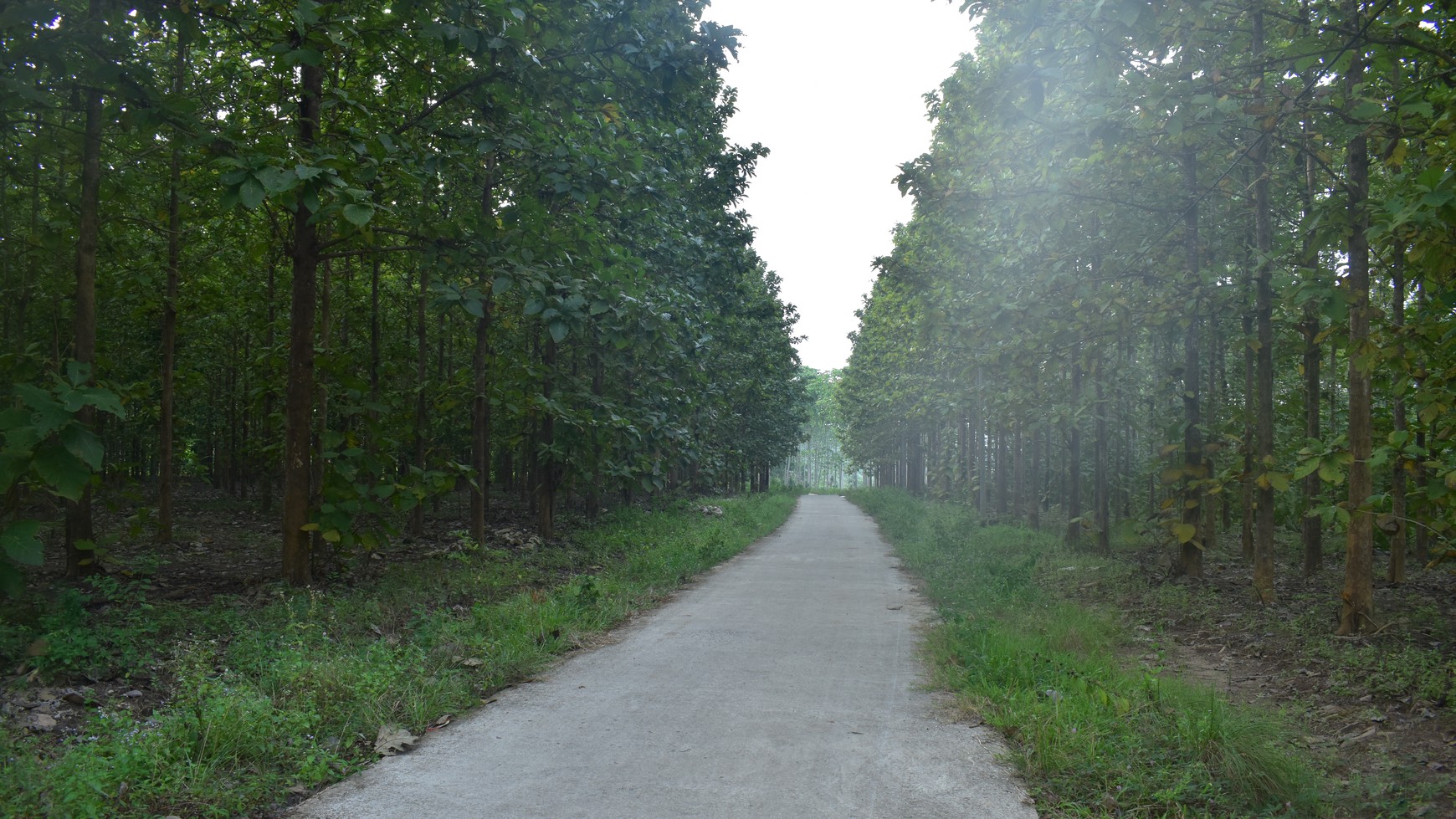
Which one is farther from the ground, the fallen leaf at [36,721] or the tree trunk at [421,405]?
the tree trunk at [421,405]

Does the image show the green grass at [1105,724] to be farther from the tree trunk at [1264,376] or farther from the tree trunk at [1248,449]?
the tree trunk at [1248,449]

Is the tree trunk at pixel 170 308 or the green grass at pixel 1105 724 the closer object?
the green grass at pixel 1105 724

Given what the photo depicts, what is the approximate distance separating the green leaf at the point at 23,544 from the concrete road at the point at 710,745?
2.12 metres

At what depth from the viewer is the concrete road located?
4.43m

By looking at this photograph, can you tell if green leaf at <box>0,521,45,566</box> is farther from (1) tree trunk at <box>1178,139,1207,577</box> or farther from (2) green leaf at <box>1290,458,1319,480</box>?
(1) tree trunk at <box>1178,139,1207,577</box>

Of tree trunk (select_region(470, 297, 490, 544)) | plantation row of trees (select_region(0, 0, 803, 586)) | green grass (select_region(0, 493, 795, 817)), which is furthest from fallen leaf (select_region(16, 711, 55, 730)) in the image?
tree trunk (select_region(470, 297, 490, 544))

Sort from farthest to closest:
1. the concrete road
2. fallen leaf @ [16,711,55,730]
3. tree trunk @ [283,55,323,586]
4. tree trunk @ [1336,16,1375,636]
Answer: tree trunk @ [283,55,323,586] → tree trunk @ [1336,16,1375,636] → fallen leaf @ [16,711,55,730] → the concrete road

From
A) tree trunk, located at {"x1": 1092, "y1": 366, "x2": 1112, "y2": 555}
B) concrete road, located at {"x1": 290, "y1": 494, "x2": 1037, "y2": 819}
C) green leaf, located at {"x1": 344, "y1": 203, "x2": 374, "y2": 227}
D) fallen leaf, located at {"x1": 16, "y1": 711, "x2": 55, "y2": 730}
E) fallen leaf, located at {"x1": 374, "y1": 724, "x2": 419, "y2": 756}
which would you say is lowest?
concrete road, located at {"x1": 290, "y1": 494, "x2": 1037, "y2": 819}

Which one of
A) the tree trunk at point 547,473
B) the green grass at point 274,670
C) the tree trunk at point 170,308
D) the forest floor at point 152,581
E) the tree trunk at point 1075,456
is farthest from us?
the tree trunk at point 1075,456

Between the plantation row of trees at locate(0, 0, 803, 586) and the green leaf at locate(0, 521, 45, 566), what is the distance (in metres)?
0.02

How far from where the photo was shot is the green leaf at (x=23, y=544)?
187 inches

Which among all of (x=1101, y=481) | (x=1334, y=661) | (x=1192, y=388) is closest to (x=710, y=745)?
(x=1334, y=661)

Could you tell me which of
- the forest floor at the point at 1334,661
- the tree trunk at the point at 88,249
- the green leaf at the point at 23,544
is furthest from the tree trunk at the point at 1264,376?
the tree trunk at the point at 88,249

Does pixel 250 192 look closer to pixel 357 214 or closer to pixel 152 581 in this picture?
pixel 357 214
